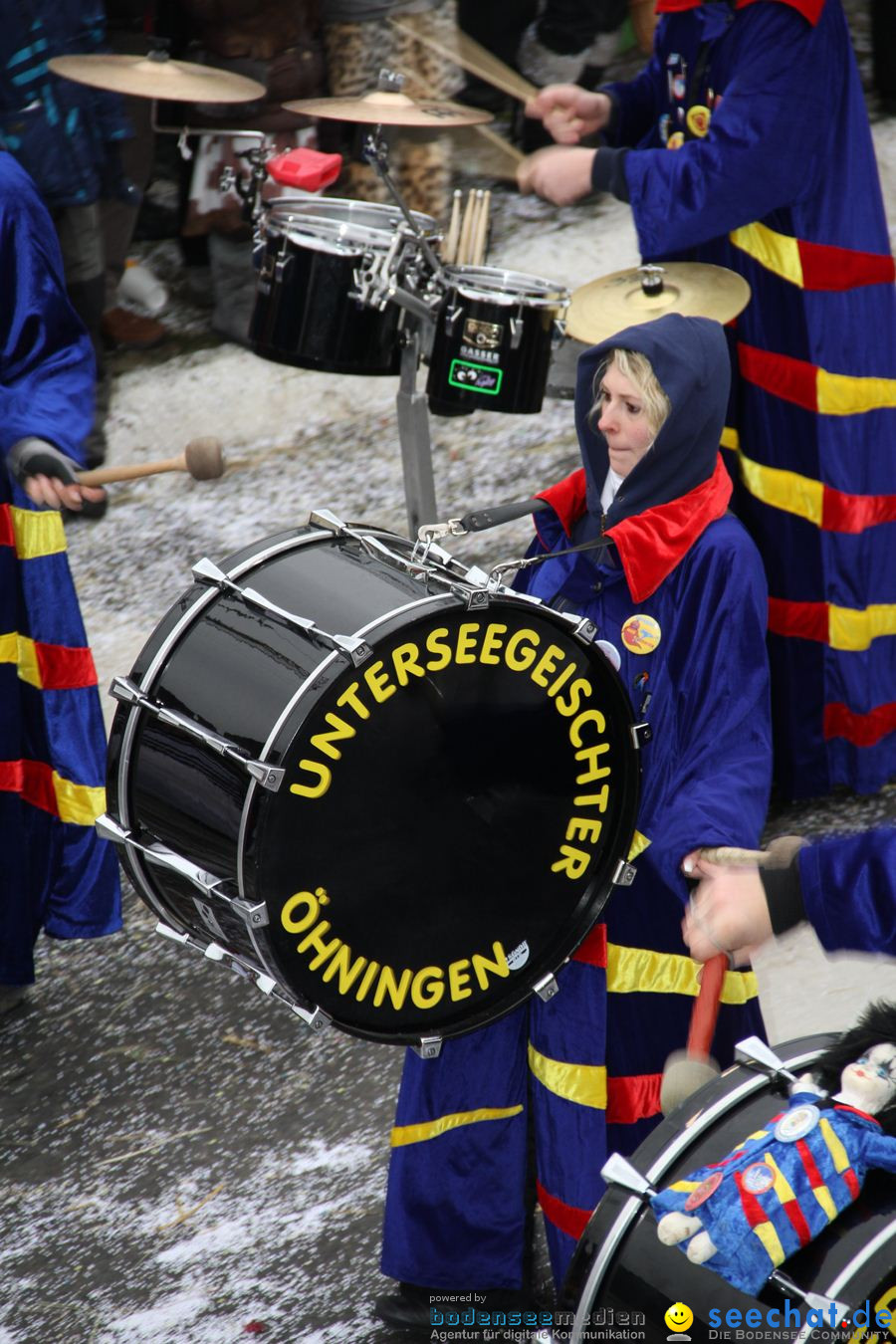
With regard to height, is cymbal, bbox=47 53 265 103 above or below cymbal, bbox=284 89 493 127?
above

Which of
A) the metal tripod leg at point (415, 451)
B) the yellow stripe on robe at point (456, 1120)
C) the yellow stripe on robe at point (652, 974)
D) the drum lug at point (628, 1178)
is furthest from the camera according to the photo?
the metal tripod leg at point (415, 451)

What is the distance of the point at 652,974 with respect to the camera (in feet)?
8.53

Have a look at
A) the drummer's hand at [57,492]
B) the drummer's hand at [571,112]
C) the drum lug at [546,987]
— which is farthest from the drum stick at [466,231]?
the drum lug at [546,987]

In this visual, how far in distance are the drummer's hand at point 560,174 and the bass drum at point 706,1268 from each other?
237 centimetres

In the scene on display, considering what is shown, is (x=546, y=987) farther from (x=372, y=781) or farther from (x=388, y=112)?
(x=388, y=112)

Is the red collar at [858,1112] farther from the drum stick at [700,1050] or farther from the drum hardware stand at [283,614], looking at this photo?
the drum hardware stand at [283,614]

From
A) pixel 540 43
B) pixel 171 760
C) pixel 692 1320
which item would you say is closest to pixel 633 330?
pixel 171 760

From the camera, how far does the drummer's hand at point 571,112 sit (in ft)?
14.0

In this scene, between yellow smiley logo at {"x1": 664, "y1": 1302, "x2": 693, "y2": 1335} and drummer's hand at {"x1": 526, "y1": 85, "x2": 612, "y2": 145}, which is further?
drummer's hand at {"x1": 526, "y1": 85, "x2": 612, "y2": 145}

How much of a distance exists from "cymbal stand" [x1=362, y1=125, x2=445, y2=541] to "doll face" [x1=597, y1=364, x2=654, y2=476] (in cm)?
181

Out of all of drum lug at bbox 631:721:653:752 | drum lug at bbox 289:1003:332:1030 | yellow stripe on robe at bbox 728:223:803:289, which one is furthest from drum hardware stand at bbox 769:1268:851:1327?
yellow stripe on robe at bbox 728:223:803:289

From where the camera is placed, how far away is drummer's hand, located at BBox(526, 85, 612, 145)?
425 centimetres

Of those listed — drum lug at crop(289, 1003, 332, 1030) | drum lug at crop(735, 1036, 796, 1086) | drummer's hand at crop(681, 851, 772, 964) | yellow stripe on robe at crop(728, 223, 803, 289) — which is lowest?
drum lug at crop(289, 1003, 332, 1030)

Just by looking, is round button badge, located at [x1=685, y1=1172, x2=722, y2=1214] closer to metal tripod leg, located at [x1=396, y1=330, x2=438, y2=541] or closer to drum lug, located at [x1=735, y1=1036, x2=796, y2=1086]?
drum lug, located at [x1=735, y1=1036, x2=796, y2=1086]
